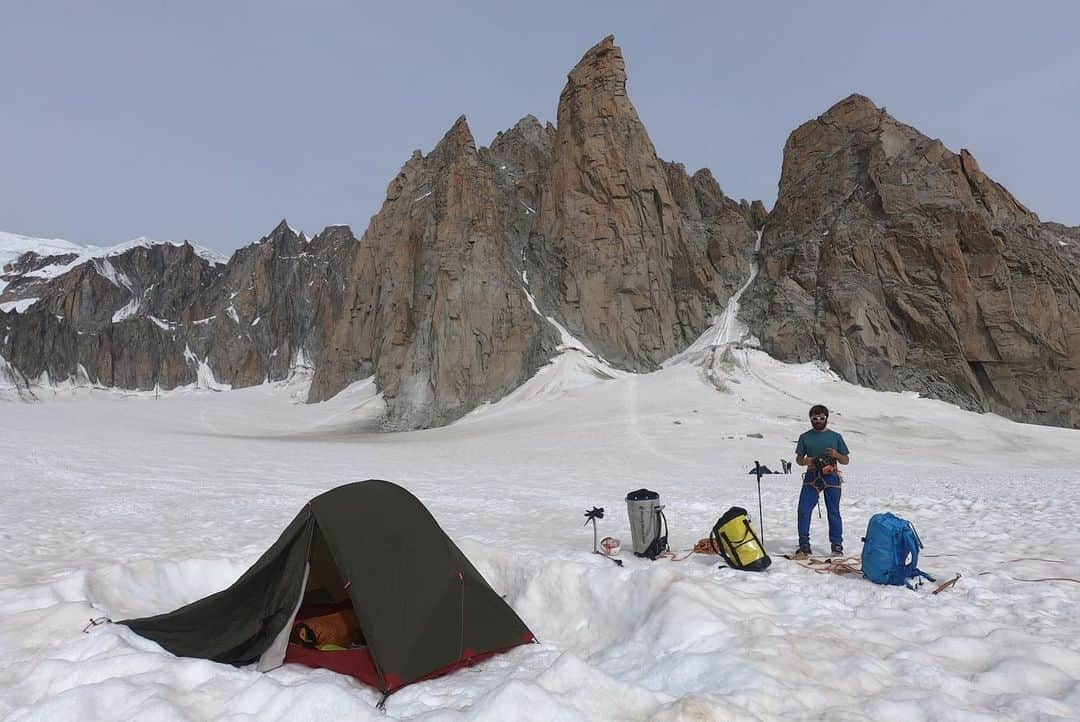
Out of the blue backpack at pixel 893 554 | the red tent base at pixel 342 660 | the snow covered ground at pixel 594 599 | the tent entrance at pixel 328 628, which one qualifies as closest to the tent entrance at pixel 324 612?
the tent entrance at pixel 328 628

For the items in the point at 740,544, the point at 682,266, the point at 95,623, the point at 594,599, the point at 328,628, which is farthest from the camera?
the point at 682,266

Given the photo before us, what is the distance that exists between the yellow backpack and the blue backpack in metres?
1.09

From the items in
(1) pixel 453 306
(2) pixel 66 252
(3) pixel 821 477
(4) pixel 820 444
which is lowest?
(3) pixel 821 477

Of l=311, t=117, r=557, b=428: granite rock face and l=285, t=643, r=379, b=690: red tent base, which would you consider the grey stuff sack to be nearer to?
l=285, t=643, r=379, b=690: red tent base

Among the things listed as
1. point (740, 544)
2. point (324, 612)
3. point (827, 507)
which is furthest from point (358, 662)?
point (827, 507)

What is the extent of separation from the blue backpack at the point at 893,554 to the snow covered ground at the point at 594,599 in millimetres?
198

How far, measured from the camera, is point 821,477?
24.0 feet

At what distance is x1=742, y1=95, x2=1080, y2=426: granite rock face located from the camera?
4144 centimetres

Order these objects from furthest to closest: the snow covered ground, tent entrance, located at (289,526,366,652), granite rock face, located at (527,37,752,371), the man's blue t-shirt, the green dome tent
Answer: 1. granite rock face, located at (527,37,752,371)
2. the man's blue t-shirt
3. tent entrance, located at (289,526,366,652)
4. the green dome tent
5. the snow covered ground

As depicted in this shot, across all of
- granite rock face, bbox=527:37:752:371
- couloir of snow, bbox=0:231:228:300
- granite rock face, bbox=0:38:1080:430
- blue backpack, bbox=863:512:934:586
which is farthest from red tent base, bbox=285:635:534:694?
couloir of snow, bbox=0:231:228:300

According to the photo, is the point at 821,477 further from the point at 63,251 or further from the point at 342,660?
the point at 63,251

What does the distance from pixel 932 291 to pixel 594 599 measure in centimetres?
4846

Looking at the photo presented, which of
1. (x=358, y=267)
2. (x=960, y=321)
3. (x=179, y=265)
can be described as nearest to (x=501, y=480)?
(x=960, y=321)

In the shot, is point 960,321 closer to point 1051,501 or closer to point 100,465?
point 1051,501
